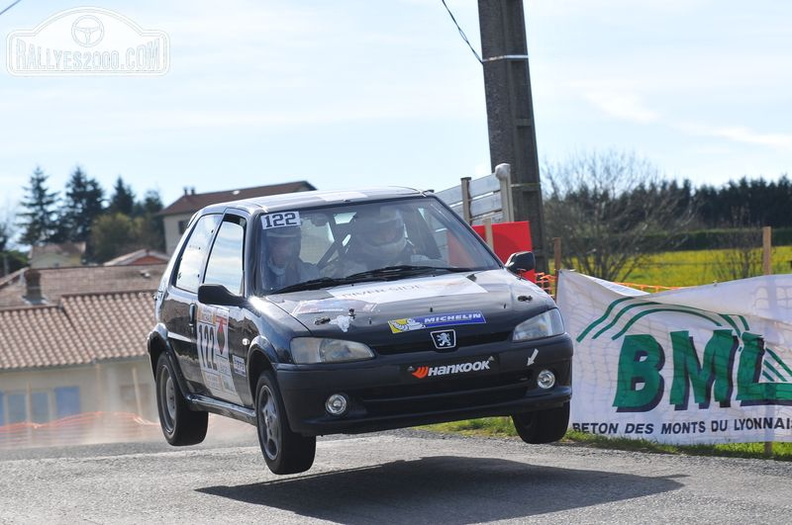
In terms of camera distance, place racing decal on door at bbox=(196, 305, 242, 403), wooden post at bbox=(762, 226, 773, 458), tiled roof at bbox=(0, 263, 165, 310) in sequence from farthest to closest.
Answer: tiled roof at bbox=(0, 263, 165, 310) < wooden post at bbox=(762, 226, 773, 458) < racing decal on door at bbox=(196, 305, 242, 403)

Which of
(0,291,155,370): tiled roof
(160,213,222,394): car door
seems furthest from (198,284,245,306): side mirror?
(0,291,155,370): tiled roof

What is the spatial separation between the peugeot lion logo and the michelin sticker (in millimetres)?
51

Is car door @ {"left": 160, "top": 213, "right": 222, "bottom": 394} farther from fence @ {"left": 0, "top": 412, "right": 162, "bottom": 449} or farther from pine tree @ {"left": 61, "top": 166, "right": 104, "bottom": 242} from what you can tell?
pine tree @ {"left": 61, "top": 166, "right": 104, "bottom": 242}

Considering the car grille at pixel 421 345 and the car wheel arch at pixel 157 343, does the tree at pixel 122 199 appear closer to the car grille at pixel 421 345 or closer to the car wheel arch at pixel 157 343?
the car wheel arch at pixel 157 343

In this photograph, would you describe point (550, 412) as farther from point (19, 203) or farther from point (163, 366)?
point (19, 203)

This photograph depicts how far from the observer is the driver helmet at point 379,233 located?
29.0ft

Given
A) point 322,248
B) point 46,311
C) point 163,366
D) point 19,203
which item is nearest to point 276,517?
point 322,248

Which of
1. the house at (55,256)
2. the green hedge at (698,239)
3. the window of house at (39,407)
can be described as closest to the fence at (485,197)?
the window of house at (39,407)

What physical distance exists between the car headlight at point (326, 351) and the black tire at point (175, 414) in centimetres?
276

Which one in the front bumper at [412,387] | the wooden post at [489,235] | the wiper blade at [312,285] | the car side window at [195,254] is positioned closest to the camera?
the front bumper at [412,387]

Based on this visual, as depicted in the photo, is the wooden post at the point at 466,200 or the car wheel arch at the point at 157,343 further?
the wooden post at the point at 466,200

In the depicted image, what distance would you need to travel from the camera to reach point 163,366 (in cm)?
1062

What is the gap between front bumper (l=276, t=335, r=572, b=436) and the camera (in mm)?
7664

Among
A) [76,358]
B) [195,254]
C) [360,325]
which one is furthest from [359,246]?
[76,358]
